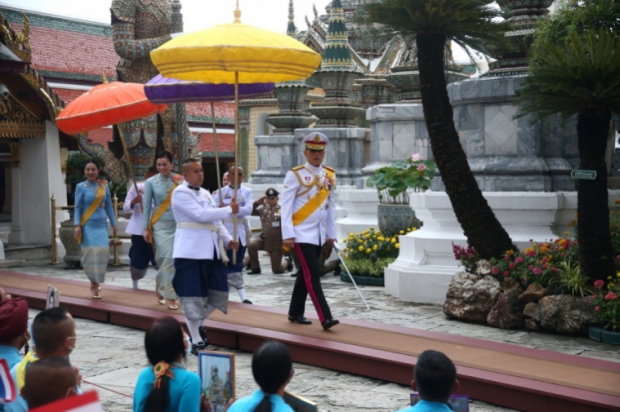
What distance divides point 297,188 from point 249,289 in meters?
3.80

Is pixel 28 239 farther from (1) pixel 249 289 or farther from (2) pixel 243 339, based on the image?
(2) pixel 243 339

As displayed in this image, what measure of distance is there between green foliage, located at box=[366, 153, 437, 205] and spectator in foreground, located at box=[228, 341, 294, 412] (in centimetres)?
832

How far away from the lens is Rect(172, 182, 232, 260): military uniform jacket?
25.9 ft

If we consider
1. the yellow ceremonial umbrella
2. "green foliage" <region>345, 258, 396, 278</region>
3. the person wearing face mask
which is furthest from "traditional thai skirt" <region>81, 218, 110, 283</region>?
the person wearing face mask

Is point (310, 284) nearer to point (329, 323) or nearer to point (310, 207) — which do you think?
point (329, 323)

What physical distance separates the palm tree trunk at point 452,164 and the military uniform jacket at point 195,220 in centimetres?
253

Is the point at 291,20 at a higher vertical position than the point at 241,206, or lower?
higher

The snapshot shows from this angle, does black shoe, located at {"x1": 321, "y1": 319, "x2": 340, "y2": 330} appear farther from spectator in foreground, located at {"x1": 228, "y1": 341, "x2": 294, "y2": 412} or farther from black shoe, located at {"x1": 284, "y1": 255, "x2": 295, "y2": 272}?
black shoe, located at {"x1": 284, "y1": 255, "x2": 295, "y2": 272}

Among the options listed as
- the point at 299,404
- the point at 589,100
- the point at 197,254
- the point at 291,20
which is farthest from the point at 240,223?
the point at 291,20

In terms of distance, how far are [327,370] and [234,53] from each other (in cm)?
279

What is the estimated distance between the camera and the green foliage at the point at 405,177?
11969mm

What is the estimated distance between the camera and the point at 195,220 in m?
7.98

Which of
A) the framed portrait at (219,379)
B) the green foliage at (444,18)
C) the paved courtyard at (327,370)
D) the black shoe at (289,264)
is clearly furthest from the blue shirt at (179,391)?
the black shoe at (289,264)

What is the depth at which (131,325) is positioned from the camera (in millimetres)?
9289
